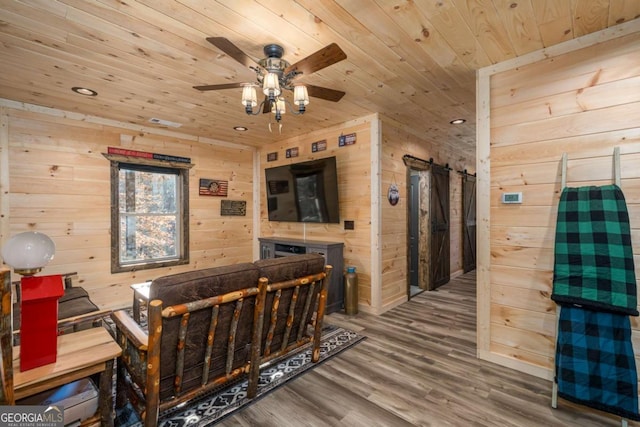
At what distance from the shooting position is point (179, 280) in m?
1.61

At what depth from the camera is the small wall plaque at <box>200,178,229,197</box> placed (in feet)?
15.6

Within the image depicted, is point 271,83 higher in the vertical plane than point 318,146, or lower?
lower

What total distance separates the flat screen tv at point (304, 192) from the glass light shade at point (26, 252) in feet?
10.0

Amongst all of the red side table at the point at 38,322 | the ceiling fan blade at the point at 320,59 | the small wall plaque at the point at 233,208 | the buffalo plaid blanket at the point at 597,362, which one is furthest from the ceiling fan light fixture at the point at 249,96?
the small wall plaque at the point at 233,208

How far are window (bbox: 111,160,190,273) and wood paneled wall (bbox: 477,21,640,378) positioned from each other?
413 centimetres

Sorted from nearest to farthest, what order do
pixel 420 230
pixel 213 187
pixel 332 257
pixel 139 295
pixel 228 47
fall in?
pixel 228 47
pixel 139 295
pixel 332 257
pixel 213 187
pixel 420 230

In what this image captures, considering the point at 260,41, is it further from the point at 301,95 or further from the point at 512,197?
the point at 512,197

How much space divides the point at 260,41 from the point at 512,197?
235cm

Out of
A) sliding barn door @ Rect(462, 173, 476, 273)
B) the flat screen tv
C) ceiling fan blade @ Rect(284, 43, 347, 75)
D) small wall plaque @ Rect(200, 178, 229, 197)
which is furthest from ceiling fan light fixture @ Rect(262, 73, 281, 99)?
sliding barn door @ Rect(462, 173, 476, 273)

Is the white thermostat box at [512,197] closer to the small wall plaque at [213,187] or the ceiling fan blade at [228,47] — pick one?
the ceiling fan blade at [228,47]

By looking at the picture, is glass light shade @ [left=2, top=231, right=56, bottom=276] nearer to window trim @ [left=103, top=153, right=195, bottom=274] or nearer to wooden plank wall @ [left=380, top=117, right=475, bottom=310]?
window trim @ [left=103, top=153, right=195, bottom=274]

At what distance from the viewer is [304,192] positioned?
4352mm

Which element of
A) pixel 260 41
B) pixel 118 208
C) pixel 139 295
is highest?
pixel 260 41

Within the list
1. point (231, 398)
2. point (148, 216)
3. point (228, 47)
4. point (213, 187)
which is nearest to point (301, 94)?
point (228, 47)
